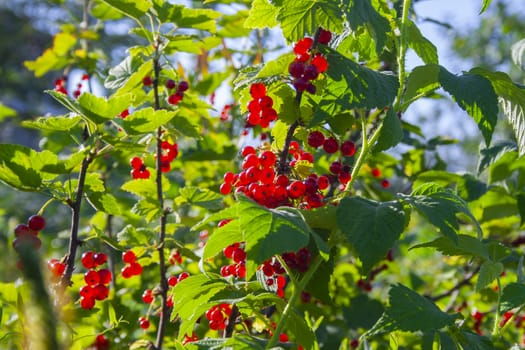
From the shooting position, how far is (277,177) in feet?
4.47

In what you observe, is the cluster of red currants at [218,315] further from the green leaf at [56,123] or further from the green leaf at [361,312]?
the green leaf at [361,312]

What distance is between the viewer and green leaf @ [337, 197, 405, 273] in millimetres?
1182

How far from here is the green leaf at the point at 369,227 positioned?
1.18 meters

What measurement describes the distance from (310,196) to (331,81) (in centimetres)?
26

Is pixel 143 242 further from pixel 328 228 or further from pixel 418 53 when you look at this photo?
pixel 418 53

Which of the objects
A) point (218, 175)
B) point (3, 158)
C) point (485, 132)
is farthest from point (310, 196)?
point (218, 175)

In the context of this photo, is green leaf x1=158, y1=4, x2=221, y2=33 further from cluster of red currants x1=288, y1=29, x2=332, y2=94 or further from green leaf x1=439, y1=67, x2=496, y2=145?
green leaf x1=439, y1=67, x2=496, y2=145

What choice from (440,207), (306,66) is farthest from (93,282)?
(440,207)

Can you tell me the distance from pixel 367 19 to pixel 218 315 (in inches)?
30.1

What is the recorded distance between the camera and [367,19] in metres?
1.24

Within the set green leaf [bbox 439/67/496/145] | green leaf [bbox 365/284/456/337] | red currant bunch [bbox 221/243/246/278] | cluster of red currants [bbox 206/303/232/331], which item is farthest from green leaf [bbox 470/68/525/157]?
cluster of red currants [bbox 206/303/232/331]

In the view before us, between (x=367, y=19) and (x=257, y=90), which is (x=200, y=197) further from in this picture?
(x=367, y=19)

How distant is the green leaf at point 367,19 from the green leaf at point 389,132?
0.15m

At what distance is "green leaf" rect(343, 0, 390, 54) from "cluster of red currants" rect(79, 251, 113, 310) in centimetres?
94
